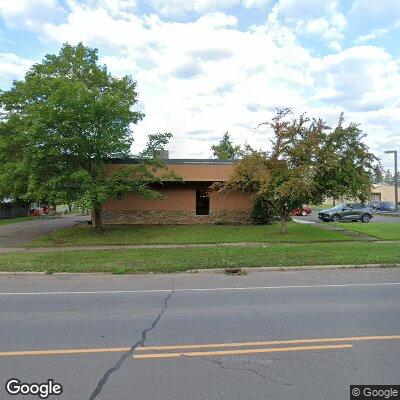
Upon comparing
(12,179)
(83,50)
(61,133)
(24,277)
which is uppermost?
(83,50)

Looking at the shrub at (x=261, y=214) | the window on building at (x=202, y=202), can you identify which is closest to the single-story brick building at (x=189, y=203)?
A: the window on building at (x=202, y=202)

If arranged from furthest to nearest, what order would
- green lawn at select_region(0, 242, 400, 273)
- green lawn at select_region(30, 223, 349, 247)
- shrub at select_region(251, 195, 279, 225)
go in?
shrub at select_region(251, 195, 279, 225) → green lawn at select_region(30, 223, 349, 247) → green lawn at select_region(0, 242, 400, 273)

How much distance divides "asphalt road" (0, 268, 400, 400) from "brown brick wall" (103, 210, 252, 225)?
1568 cm

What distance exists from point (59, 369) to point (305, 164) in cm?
1587

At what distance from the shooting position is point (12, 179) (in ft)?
66.0

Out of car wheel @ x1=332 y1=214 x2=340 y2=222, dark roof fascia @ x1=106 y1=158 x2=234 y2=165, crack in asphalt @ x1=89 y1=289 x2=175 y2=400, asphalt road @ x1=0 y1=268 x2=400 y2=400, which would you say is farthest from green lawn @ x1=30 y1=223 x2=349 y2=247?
crack in asphalt @ x1=89 y1=289 x2=175 y2=400

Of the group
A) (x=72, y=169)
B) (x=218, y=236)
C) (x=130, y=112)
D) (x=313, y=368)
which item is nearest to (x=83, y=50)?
(x=130, y=112)

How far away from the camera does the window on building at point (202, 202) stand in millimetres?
26516

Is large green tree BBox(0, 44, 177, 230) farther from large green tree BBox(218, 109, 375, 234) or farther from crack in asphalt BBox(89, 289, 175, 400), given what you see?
crack in asphalt BBox(89, 289, 175, 400)

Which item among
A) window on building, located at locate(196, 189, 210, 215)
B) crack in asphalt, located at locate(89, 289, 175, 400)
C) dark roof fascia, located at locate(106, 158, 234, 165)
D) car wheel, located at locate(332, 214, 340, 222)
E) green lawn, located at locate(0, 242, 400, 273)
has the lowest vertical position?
green lawn, located at locate(0, 242, 400, 273)

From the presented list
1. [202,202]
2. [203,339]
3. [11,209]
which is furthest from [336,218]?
[11,209]

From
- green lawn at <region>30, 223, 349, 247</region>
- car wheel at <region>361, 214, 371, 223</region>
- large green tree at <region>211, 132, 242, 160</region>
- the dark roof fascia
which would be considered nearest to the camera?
green lawn at <region>30, 223, 349, 247</region>

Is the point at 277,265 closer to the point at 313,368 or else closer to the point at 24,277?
the point at 24,277

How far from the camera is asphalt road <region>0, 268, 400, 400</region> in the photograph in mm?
4289
